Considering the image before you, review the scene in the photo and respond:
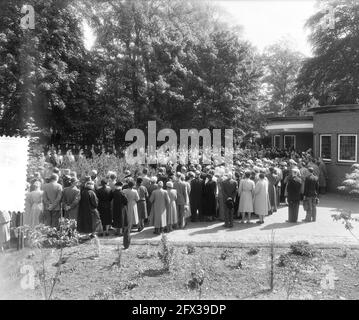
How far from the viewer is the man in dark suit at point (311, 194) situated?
13672 mm

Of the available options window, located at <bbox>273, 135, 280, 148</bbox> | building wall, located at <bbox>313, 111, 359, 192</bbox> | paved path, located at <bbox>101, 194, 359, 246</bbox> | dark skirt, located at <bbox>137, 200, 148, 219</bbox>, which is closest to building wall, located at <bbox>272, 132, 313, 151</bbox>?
window, located at <bbox>273, 135, 280, 148</bbox>

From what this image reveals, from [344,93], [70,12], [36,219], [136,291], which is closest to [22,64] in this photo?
[70,12]

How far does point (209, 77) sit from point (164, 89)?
3.17 meters

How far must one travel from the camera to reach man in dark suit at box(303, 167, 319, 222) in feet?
44.9

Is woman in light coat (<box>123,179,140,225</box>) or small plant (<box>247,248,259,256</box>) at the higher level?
woman in light coat (<box>123,179,140,225</box>)

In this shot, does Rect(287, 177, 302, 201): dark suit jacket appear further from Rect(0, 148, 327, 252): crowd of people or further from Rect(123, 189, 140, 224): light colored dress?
Rect(123, 189, 140, 224): light colored dress

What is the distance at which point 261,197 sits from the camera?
1385 centimetres

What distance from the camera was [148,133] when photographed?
86.7 feet

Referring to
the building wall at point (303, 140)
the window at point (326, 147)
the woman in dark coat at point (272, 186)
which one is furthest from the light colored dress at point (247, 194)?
the building wall at point (303, 140)

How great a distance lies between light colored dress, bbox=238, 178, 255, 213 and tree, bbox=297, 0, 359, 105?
89.2 feet

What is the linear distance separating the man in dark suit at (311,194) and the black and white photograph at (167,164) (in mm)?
48

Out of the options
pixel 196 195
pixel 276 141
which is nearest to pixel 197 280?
pixel 196 195

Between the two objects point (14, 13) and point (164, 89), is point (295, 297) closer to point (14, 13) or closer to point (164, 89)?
point (164, 89)

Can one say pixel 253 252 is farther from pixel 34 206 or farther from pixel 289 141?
pixel 289 141
